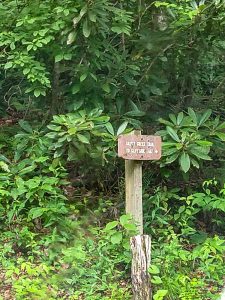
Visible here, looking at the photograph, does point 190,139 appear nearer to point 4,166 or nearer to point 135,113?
point 135,113

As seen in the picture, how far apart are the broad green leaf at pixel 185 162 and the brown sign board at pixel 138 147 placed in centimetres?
36

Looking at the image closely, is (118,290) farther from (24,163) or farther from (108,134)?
(24,163)

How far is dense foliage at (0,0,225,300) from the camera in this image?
4.22 meters

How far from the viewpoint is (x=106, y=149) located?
4.85 metres

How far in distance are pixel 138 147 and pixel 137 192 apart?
39cm

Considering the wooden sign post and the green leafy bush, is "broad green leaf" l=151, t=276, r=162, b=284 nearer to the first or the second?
the wooden sign post

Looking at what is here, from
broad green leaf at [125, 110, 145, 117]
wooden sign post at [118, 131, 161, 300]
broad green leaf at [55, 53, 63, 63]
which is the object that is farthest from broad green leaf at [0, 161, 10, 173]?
wooden sign post at [118, 131, 161, 300]

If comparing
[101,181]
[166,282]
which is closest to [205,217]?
[101,181]

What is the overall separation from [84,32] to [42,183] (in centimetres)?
146

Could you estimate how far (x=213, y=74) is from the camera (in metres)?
6.74

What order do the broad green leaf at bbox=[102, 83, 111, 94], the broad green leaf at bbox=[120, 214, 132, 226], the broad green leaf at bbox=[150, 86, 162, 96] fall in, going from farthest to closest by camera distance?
1. the broad green leaf at bbox=[150, 86, 162, 96]
2. the broad green leaf at bbox=[102, 83, 111, 94]
3. the broad green leaf at bbox=[120, 214, 132, 226]

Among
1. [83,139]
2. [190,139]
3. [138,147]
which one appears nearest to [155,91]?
[190,139]

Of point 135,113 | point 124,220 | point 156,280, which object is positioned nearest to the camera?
point 156,280

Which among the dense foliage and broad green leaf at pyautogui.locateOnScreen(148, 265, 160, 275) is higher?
the dense foliage
